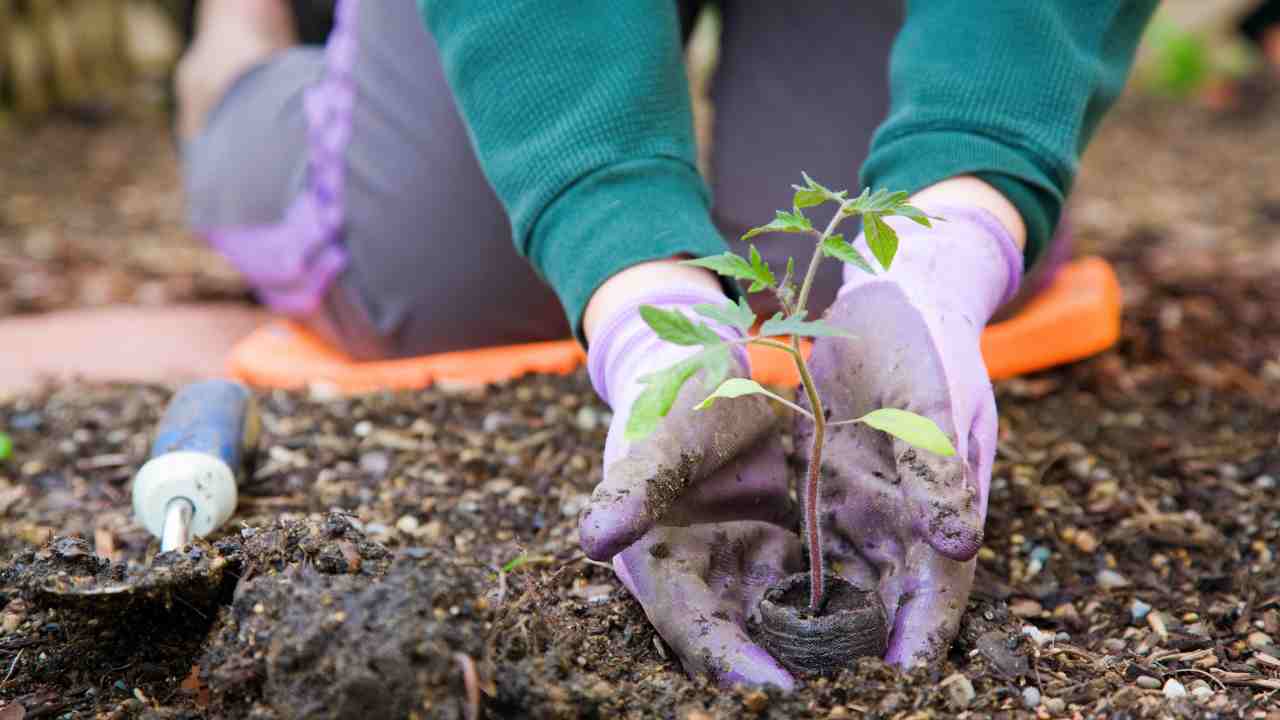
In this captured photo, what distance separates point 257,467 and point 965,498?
0.92 meters

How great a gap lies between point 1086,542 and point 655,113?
0.67 m

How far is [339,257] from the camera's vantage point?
1.94m

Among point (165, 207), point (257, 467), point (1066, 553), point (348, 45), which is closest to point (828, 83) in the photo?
point (348, 45)

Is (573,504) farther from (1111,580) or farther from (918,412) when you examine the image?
(1111,580)

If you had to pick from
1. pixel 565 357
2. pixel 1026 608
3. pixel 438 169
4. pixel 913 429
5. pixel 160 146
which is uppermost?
pixel 913 429

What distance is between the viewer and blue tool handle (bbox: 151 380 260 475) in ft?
4.34

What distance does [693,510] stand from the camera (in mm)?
1074

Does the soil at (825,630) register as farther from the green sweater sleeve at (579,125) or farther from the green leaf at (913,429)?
the green sweater sleeve at (579,125)

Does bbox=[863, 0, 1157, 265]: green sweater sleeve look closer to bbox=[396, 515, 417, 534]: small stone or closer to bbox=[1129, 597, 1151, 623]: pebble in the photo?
bbox=[1129, 597, 1151, 623]: pebble

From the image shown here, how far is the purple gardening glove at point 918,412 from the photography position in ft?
3.22

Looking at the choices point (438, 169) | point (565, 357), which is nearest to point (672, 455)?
point (565, 357)

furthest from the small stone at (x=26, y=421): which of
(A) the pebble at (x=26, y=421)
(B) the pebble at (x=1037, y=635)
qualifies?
(B) the pebble at (x=1037, y=635)

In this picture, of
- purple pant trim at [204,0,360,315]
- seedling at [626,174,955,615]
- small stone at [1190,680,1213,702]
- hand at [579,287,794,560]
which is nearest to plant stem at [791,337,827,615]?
seedling at [626,174,955,615]

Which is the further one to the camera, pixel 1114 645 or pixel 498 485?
pixel 498 485
